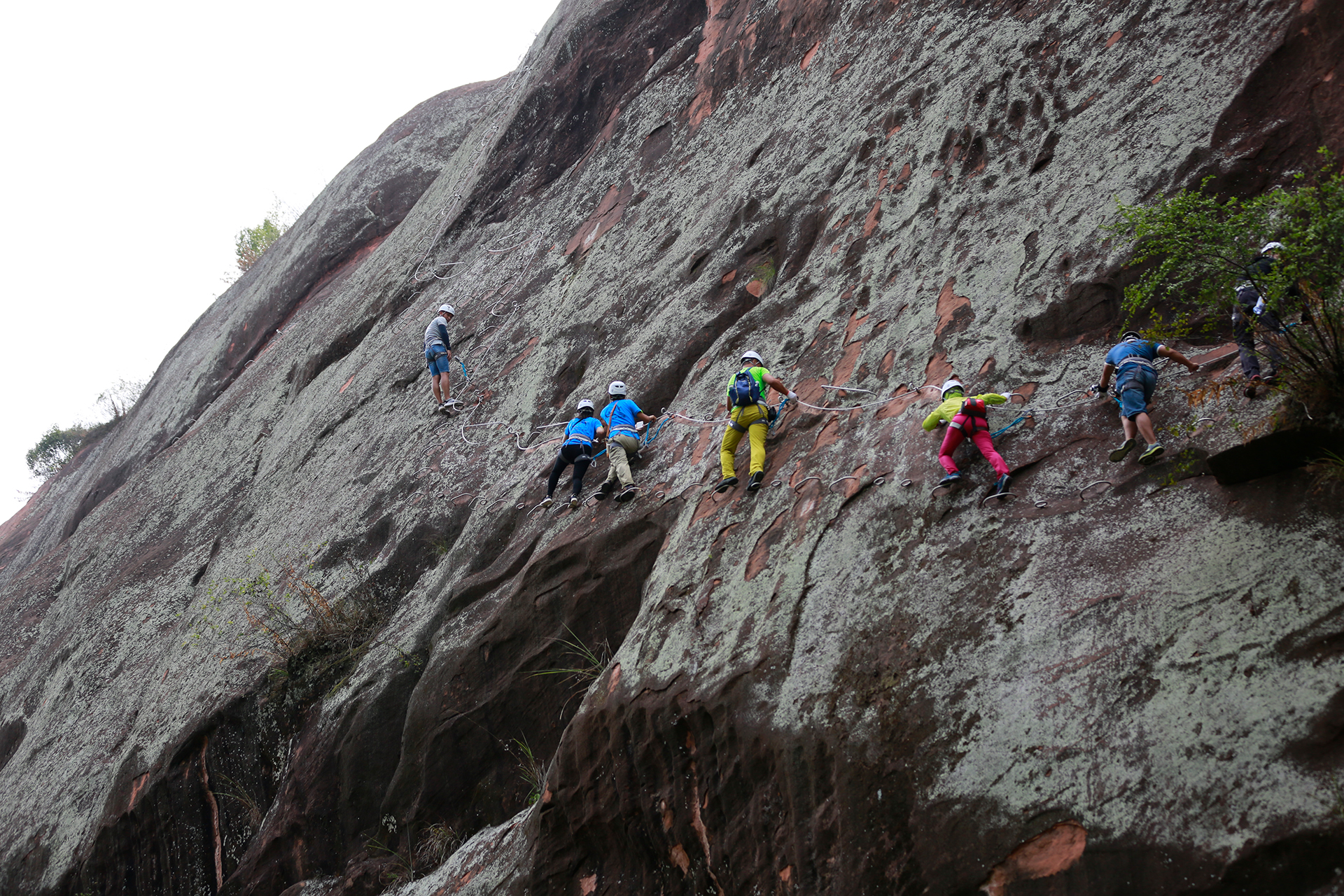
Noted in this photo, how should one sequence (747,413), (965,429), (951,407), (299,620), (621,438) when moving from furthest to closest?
(299,620), (621,438), (747,413), (951,407), (965,429)

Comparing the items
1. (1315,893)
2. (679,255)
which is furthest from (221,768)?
(1315,893)

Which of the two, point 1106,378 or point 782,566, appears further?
point 782,566

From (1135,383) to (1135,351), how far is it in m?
0.25

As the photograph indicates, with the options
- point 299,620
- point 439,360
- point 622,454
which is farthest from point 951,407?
point 439,360

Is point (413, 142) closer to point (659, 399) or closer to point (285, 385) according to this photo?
point (285, 385)

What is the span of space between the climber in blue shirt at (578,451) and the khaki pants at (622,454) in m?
0.25

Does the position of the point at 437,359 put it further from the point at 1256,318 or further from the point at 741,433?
the point at 1256,318

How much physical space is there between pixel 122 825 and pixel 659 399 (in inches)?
320

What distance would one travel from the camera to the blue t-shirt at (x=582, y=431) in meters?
9.16

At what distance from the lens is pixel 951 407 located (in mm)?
5961

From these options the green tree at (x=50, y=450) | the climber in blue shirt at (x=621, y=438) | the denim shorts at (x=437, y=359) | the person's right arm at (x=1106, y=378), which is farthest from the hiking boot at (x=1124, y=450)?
the green tree at (x=50, y=450)

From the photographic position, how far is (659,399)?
9820 mm

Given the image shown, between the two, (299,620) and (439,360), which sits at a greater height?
(439,360)

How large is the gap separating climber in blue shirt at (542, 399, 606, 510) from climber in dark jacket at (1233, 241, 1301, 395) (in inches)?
232
